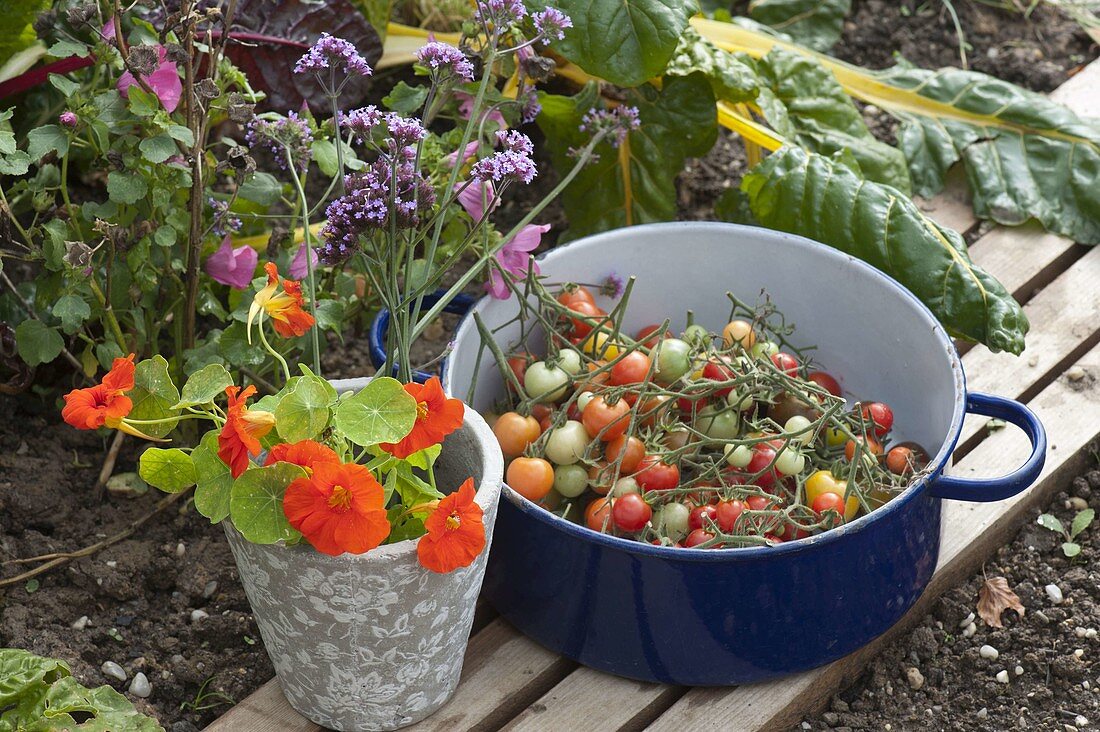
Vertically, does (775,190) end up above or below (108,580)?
above

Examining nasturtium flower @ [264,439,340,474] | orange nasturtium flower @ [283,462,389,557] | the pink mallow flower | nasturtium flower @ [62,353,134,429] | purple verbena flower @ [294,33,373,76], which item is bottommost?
the pink mallow flower

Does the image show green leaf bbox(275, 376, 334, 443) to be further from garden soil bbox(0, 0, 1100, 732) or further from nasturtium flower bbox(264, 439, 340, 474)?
garden soil bbox(0, 0, 1100, 732)

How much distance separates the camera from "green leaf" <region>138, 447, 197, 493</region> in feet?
3.95

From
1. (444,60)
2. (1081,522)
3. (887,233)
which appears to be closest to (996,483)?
(1081,522)

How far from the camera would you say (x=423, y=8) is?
97.5 inches

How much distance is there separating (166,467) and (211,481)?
2.1 inches

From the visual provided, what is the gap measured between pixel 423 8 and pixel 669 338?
113 centimetres

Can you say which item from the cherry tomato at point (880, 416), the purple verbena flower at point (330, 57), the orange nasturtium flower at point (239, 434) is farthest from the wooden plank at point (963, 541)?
the purple verbena flower at point (330, 57)

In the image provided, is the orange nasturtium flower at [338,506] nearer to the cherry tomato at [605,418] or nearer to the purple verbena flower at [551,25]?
the cherry tomato at [605,418]

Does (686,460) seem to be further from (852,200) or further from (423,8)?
(423,8)

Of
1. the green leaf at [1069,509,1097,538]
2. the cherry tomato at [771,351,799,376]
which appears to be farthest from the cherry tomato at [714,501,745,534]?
the green leaf at [1069,509,1097,538]

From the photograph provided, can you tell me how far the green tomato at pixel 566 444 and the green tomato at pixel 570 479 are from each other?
0.03 ft

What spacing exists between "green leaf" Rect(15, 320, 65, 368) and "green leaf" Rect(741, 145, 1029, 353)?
996 mm

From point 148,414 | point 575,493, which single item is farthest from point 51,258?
point 575,493
